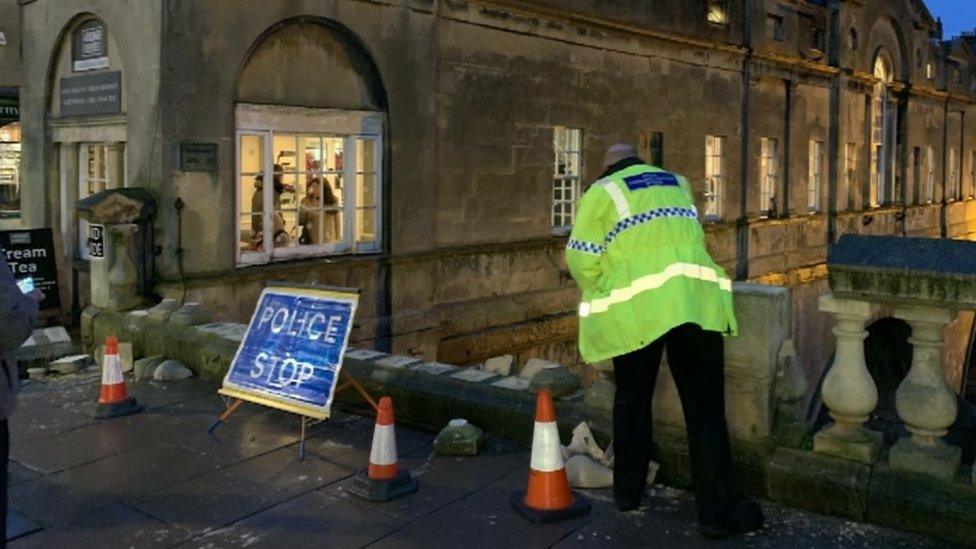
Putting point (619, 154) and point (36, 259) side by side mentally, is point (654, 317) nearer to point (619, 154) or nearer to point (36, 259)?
point (619, 154)

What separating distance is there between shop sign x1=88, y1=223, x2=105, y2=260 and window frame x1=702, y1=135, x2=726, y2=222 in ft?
41.1

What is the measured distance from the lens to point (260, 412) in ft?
22.3

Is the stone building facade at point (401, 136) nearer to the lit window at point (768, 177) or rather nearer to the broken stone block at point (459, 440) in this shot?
the lit window at point (768, 177)

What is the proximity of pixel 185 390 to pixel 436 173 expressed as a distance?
6198 mm

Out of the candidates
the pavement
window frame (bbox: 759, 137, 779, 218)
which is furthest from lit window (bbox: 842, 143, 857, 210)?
the pavement

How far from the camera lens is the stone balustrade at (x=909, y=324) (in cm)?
448

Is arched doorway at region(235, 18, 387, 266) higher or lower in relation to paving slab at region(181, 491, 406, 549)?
higher

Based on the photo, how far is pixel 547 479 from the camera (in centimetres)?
468

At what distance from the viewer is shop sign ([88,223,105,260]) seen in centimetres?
987

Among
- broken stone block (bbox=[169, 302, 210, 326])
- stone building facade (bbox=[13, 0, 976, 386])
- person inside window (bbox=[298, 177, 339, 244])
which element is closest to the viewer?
broken stone block (bbox=[169, 302, 210, 326])

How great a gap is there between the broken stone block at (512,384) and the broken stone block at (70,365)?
4.30 m

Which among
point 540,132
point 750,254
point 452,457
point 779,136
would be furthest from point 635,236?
point 779,136

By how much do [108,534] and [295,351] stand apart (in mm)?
1845

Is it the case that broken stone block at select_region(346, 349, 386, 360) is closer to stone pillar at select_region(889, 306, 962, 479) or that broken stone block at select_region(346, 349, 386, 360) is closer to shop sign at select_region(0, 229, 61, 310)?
stone pillar at select_region(889, 306, 962, 479)
